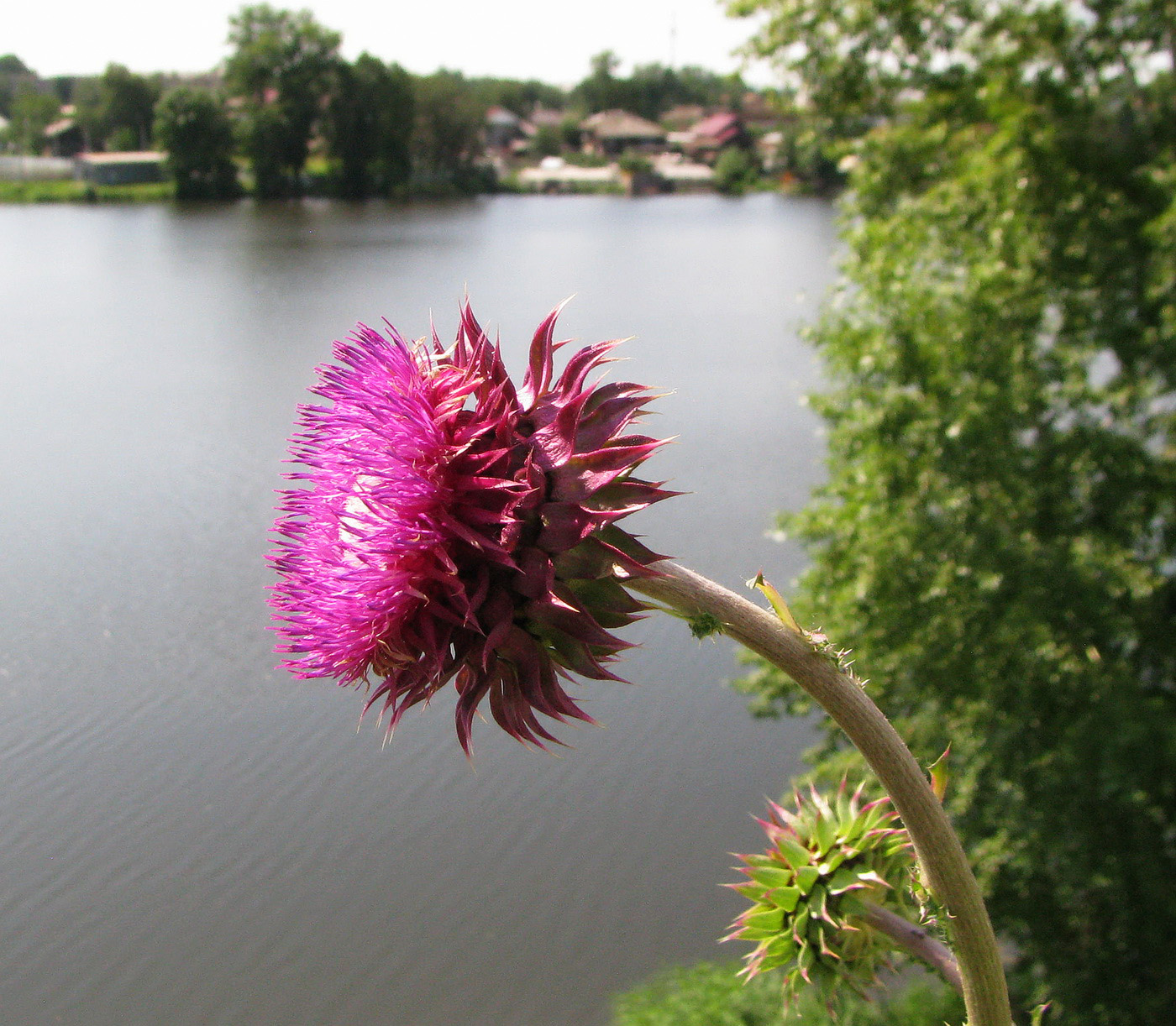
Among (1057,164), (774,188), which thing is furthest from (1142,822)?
(774,188)

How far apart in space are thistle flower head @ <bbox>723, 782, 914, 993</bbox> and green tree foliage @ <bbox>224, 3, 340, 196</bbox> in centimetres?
3000

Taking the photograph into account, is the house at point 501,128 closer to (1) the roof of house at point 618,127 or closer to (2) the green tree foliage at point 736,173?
(1) the roof of house at point 618,127

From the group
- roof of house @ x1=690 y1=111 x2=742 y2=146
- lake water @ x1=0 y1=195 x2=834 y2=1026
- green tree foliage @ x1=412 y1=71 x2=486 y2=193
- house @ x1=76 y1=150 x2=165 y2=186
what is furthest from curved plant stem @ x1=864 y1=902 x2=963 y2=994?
roof of house @ x1=690 y1=111 x2=742 y2=146

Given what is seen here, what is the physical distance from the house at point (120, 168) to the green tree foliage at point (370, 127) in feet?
16.0

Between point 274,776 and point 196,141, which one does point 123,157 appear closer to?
point 196,141

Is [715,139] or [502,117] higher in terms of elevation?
[502,117]

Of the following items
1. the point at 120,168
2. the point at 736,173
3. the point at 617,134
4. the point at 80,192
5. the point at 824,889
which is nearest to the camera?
the point at 824,889

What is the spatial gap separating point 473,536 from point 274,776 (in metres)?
8.20

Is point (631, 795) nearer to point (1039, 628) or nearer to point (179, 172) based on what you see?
point (1039, 628)

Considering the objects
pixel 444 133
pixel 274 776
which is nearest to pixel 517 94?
pixel 444 133

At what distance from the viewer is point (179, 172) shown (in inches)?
1160

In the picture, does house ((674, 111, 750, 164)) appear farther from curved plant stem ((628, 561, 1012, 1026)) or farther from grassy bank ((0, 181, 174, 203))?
curved plant stem ((628, 561, 1012, 1026))

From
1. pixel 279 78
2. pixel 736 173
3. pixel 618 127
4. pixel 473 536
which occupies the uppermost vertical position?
pixel 279 78

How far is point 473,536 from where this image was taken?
53.0 inches
